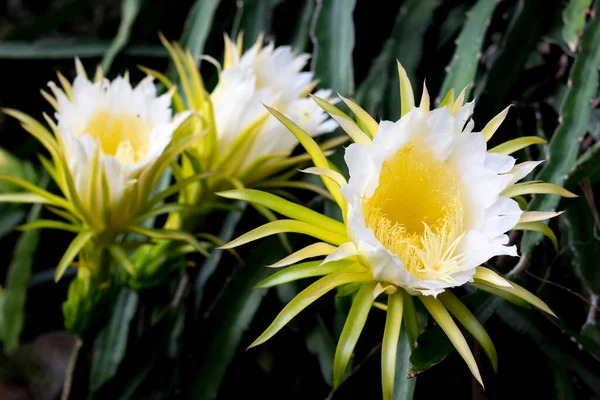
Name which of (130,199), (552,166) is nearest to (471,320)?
(552,166)

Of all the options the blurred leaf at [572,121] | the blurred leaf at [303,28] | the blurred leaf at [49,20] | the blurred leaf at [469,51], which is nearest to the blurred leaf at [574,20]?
Answer: the blurred leaf at [572,121]

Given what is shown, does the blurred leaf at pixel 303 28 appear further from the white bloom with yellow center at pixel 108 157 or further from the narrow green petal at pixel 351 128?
the narrow green petal at pixel 351 128

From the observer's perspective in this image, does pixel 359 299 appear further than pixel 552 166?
No

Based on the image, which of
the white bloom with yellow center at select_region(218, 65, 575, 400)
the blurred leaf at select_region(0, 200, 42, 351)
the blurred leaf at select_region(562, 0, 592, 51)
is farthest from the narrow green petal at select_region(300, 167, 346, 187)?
the blurred leaf at select_region(0, 200, 42, 351)

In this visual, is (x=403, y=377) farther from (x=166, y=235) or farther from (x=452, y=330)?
(x=166, y=235)

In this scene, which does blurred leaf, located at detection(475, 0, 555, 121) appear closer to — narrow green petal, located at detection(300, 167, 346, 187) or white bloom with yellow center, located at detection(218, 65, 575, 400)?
white bloom with yellow center, located at detection(218, 65, 575, 400)

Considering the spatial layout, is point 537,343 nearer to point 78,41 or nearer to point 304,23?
point 304,23
